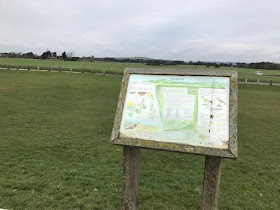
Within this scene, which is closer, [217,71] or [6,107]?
[217,71]

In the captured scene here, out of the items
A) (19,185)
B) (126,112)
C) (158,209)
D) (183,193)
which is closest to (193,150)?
(126,112)

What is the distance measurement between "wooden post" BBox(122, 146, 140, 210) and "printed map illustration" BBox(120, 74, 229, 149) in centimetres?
30

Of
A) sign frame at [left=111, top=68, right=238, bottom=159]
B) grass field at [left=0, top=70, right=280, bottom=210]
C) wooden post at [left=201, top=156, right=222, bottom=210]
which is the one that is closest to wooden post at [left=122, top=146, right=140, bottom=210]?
sign frame at [left=111, top=68, right=238, bottom=159]

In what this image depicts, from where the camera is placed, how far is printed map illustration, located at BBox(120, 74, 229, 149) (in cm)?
262

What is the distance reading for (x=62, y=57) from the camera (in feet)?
364

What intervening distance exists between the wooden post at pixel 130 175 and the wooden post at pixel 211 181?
0.88m

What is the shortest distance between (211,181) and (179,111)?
35.7 inches

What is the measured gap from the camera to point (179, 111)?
9.06 feet

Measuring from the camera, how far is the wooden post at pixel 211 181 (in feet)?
8.91

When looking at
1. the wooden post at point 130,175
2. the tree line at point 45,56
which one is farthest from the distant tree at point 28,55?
the wooden post at point 130,175

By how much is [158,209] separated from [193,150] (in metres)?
1.66

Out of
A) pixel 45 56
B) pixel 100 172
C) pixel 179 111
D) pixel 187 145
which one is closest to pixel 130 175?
Result: pixel 187 145

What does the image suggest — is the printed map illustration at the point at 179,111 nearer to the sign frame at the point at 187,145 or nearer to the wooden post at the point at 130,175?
the sign frame at the point at 187,145

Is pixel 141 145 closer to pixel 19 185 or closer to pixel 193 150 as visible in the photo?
pixel 193 150
